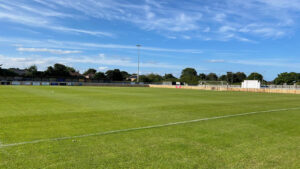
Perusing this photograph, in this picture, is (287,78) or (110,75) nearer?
(287,78)

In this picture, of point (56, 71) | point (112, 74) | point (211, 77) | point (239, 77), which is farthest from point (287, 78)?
point (56, 71)

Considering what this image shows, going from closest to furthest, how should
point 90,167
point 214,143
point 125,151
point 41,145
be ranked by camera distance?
point 90,167 → point 125,151 → point 41,145 → point 214,143

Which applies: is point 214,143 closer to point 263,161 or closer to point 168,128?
point 263,161

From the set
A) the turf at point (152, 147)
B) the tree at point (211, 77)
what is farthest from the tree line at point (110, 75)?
the turf at point (152, 147)

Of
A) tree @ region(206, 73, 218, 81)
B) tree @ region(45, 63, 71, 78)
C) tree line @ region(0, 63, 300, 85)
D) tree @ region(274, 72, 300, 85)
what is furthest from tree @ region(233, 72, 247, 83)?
tree @ region(45, 63, 71, 78)

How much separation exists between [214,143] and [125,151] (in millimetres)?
2557

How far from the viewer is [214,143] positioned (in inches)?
247

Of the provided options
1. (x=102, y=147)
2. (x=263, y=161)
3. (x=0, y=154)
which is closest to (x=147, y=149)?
(x=102, y=147)

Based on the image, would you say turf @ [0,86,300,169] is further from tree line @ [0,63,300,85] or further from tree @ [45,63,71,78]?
tree @ [45,63,71,78]

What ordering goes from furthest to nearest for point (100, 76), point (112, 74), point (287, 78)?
point (112, 74), point (100, 76), point (287, 78)

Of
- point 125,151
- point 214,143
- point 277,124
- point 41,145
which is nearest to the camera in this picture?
point 125,151

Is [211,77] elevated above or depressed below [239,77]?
above

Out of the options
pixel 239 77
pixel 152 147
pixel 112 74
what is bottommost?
pixel 152 147

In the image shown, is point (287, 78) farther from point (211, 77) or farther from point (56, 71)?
point (56, 71)
